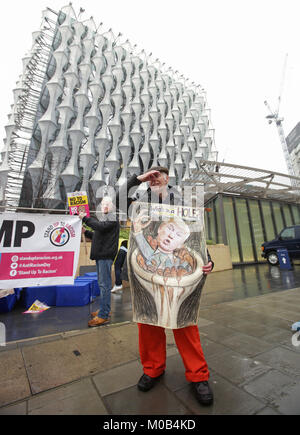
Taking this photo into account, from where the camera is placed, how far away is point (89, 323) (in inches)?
124

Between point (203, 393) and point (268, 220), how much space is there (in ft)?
A: 49.0

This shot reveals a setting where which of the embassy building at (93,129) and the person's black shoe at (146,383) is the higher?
A: the embassy building at (93,129)

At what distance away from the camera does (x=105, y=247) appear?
338cm

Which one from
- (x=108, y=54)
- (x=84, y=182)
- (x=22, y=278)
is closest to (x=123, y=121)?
(x=108, y=54)

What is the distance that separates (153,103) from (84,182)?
23.1 metres

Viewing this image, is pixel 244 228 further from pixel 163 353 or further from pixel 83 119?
pixel 83 119

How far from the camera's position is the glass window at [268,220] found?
13791 millimetres

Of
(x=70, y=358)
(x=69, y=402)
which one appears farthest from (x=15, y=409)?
(x=70, y=358)

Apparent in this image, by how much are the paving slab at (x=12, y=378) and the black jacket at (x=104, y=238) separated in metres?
1.56

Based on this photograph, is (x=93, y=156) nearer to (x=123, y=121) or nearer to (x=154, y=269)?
(x=123, y=121)

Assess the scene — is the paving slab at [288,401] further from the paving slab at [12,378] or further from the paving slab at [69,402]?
the paving slab at [12,378]

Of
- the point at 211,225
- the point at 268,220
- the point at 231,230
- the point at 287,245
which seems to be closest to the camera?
the point at 287,245

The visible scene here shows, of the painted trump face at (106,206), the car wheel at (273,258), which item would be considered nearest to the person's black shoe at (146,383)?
the painted trump face at (106,206)
